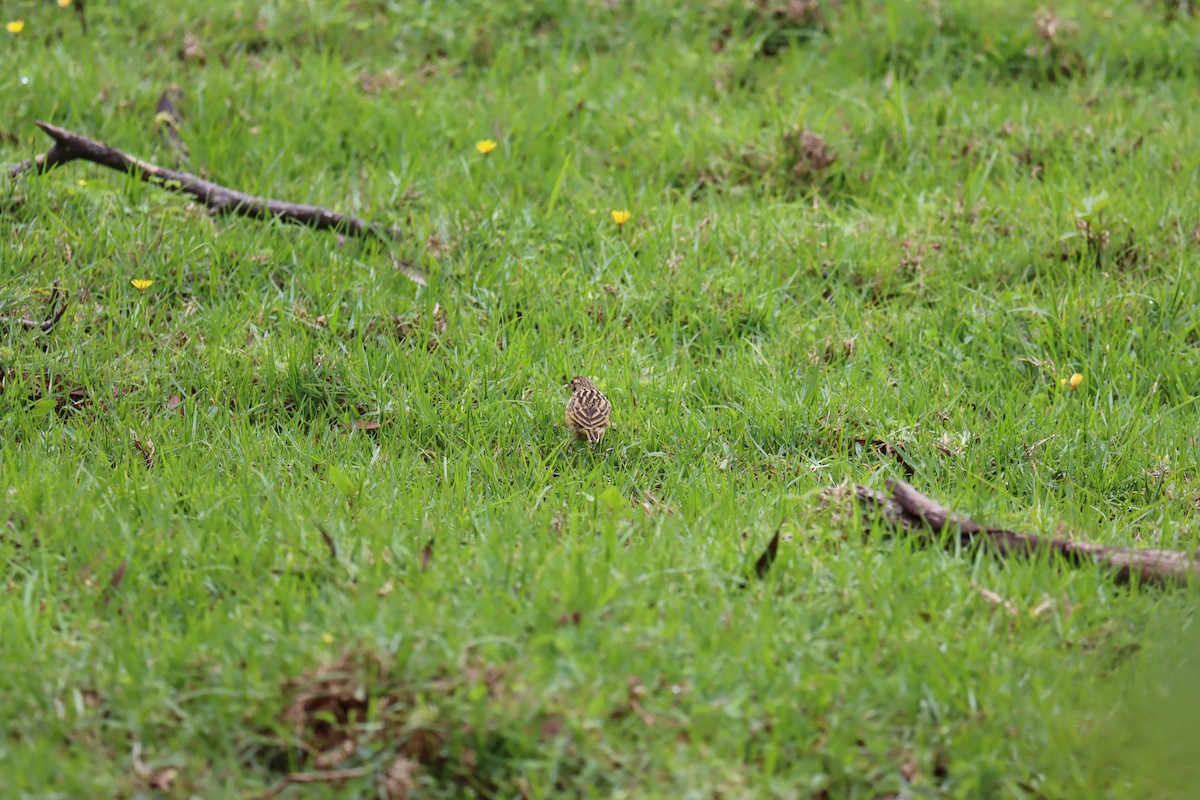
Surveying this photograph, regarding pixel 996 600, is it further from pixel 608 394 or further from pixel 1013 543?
pixel 608 394

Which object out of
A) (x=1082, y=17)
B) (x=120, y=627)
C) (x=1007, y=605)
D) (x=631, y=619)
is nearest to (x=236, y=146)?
(x=120, y=627)

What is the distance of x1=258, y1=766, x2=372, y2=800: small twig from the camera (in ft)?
8.73

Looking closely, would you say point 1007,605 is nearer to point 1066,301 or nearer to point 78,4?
point 1066,301

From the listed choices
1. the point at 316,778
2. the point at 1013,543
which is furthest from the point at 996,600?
the point at 316,778

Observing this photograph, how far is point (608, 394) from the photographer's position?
468 cm

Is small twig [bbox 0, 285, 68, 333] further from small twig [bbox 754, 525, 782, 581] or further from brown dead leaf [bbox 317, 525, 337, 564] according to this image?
small twig [bbox 754, 525, 782, 581]

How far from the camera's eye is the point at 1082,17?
751cm

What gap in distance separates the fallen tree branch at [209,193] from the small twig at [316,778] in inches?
123

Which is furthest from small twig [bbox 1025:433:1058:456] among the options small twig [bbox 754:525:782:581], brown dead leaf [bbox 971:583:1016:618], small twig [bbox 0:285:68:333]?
small twig [bbox 0:285:68:333]

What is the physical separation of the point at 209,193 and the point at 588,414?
2.52 meters

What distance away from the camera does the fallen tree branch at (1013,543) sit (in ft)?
11.1

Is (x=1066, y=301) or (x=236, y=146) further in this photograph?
(x=236, y=146)

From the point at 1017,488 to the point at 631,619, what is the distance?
2.00m

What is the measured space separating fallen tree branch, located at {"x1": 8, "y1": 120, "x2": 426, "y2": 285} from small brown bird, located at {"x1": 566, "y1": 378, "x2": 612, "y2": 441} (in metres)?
1.38
